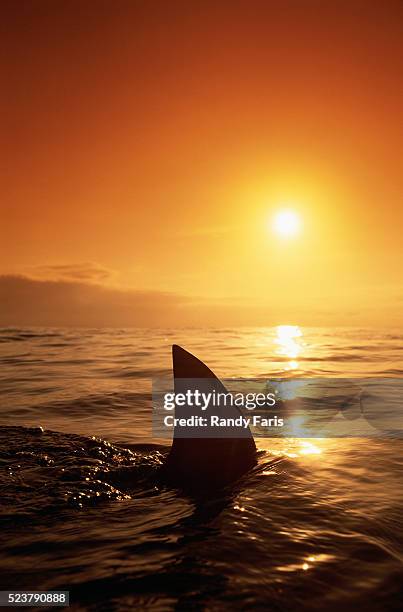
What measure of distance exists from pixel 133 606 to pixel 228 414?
7.01 ft

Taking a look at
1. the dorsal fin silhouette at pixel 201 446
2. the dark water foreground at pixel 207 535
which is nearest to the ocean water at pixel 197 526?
the dark water foreground at pixel 207 535

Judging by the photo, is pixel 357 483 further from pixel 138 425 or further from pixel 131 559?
pixel 138 425

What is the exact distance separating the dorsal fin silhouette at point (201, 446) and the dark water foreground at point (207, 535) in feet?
0.64

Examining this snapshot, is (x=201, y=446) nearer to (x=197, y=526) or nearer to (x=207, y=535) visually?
(x=197, y=526)

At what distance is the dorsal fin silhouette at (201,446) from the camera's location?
4664mm

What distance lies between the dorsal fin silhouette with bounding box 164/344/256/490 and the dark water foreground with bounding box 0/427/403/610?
195mm

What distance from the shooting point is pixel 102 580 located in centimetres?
308

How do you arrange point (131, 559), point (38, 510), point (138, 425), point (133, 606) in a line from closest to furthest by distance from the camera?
point (133, 606) → point (131, 559) → point (38, 510) → point (138, 425)

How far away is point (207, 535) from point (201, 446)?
1.06 metres

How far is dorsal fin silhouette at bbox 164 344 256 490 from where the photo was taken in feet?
15.3

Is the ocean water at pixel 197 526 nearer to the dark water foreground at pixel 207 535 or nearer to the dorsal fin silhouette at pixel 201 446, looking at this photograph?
the dark water foreground at pixel 207 535

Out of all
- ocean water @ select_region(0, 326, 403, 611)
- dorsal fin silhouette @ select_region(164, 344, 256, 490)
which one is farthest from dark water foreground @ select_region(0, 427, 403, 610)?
dorsal fin silhouette @ select_region(164, 344, 256, 490)

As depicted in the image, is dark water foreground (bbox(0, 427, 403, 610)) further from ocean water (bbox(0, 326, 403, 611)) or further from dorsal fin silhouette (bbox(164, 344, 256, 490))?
dorsal fin silhouette (bbox(164, 344, 256, 490))

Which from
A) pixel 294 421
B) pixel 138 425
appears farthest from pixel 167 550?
pixel 294 421
